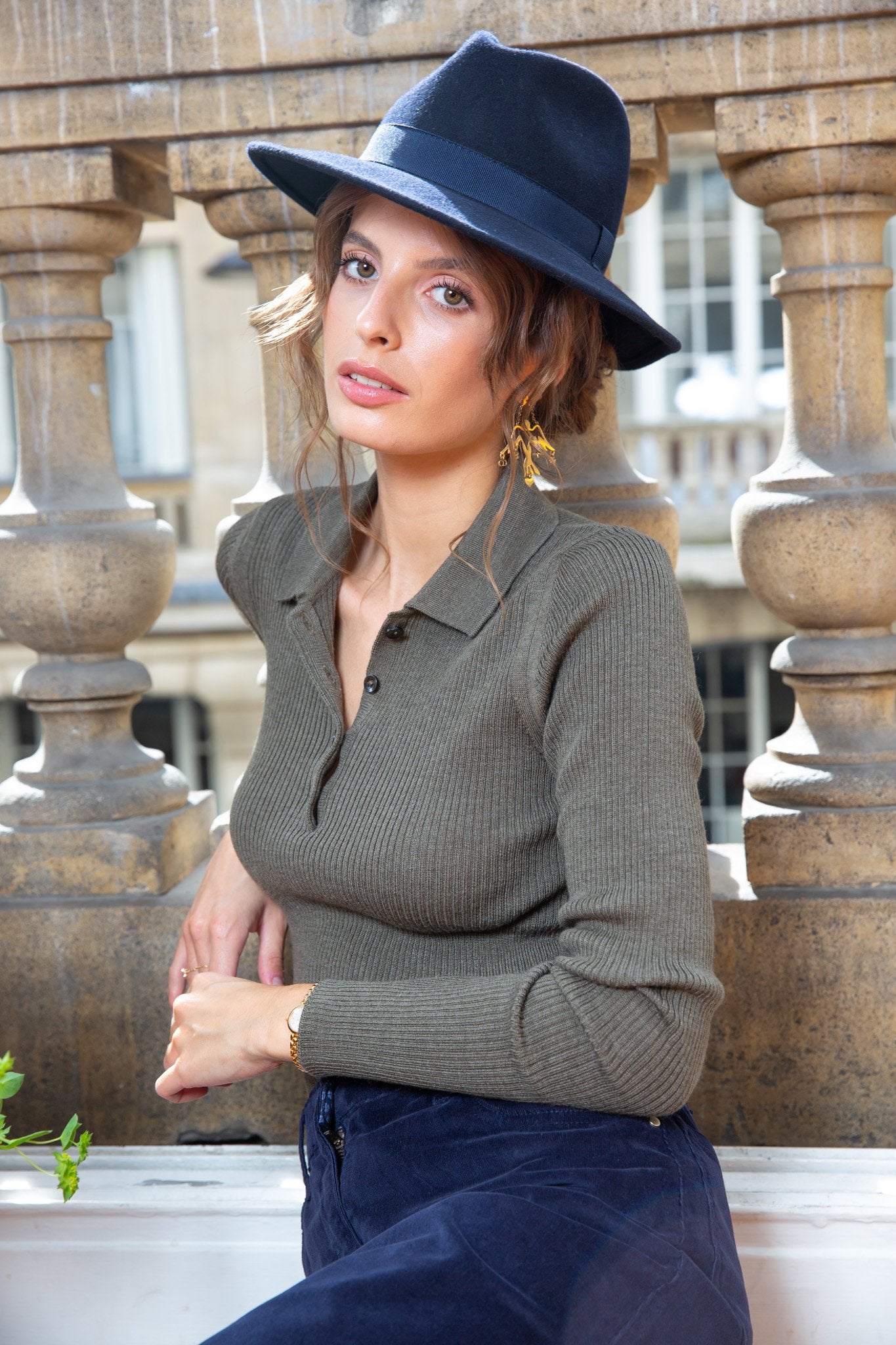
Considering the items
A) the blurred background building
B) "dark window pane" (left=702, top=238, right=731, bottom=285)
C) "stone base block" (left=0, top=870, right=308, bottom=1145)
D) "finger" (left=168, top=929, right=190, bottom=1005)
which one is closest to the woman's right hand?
"finger" (left=168, top=929, right=190, bottom=1005)

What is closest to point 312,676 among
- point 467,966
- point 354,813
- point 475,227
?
point 354,813

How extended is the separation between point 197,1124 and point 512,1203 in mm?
836

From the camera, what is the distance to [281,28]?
167 centimetres

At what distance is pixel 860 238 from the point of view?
1672mm

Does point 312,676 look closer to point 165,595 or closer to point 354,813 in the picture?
point 354,813

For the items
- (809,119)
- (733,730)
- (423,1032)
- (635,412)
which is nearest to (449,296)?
(809,119)

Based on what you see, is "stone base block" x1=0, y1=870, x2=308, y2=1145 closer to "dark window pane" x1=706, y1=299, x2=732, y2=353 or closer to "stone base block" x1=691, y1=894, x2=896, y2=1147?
"stone base block" x1=691, y1=894, x2=896, y2=1147

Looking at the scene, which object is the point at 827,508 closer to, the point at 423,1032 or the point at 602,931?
the point at 602,931

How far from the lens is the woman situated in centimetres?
115

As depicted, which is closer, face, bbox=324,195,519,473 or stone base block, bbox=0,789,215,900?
face, bbox=324,195,519,473

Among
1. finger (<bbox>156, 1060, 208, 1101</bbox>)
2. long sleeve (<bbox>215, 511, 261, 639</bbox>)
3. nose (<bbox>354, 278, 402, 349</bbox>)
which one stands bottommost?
finger (<bbox>156, 1060, 208, 1101</bbox>)

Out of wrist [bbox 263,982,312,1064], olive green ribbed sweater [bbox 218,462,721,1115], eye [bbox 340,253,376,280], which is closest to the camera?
olive green ribbed sweater [bbox 218,462,721,1115]

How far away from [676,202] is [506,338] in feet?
28.2

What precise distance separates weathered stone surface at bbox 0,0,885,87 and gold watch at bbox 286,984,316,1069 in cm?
109
